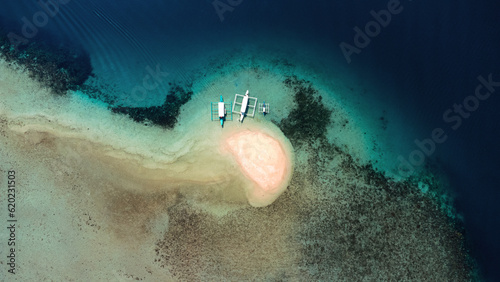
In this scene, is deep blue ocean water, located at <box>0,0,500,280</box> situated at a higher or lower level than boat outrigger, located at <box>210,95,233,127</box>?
higher

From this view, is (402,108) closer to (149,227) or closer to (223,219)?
(223,219)

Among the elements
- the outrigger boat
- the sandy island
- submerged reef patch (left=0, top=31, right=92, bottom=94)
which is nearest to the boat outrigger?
the outrigger boat

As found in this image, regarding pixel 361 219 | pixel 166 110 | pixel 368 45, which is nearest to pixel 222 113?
pixel 166 110

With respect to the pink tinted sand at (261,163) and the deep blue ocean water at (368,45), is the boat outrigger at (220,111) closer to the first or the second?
the pink tinted sand at (261,163)

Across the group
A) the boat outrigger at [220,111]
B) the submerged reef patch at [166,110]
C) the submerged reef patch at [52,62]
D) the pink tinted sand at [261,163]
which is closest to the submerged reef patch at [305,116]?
the pink tinted sand at [261,163]

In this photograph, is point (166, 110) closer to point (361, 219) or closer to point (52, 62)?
point (52, 62)

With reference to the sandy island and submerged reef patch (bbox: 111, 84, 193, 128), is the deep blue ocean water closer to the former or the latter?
submerged reef patch (bbox: 111, 84, 193, 128)
